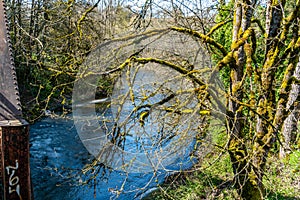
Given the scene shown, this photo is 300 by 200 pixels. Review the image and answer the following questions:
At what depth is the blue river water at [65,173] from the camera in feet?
22.6

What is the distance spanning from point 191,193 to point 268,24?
12.2ft

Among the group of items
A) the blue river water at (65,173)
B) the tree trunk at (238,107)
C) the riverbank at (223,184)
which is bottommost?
the blue river water at (65,173)

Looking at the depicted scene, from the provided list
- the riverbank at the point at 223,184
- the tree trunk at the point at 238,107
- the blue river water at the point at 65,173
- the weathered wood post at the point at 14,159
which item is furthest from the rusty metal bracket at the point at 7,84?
the riverbank at the point at 223,184

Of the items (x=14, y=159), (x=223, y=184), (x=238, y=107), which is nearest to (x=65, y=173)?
(x=223, y=184)

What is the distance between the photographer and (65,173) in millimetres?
8188

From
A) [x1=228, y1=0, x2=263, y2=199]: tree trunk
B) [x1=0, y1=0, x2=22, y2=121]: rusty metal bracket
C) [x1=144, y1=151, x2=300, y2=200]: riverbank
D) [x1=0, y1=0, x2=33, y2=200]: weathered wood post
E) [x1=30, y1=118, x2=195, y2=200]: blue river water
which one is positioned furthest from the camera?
[x1=30, y1=118, x2=195, y2=200]: blue river water

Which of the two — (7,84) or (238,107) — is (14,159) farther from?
(238,107)

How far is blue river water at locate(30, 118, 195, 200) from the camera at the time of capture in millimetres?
6896

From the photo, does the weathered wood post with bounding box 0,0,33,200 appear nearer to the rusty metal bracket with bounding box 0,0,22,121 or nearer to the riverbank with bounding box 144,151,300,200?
the rusty metal bracket with bounding box 0,0,22,121

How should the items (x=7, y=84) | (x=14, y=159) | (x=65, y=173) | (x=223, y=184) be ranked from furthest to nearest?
(x=65, y=173)
(x=223, y=184)
(x=7, y=84)
(x=14, y=159)

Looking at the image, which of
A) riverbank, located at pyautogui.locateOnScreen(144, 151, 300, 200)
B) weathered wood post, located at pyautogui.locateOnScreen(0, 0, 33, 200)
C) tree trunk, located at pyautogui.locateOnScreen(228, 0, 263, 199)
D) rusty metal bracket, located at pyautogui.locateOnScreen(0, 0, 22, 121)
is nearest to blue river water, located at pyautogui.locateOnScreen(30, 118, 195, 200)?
riverbank, located at pyautogui.locateOnScreen(144, 151, 300, 200)

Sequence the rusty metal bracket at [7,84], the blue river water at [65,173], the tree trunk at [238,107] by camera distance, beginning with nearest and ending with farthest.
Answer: the rusty metal bracket at [7,84] → the tree trunk at [238,107] → the blue river water at [65,173]

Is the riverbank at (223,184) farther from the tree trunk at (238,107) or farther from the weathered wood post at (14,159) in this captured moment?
the weathered wood post at (14,159)

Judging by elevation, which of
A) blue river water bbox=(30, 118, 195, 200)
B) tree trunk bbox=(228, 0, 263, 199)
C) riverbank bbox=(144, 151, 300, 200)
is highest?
tree trunk bbox=(228, 0, 263, 199)
